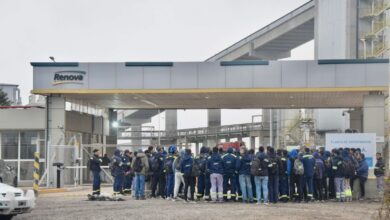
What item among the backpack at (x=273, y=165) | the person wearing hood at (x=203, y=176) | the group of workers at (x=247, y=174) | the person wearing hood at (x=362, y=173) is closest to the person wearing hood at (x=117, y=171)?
the group of workers at (x=247, y=174)

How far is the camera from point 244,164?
20.7 m

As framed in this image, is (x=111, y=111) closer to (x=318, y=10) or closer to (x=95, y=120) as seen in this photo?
(x=95, y=120)

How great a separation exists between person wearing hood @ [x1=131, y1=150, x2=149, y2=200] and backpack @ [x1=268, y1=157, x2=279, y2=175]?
14.5ft

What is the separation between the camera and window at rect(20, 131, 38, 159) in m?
32.8

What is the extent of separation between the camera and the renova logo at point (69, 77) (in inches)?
1199

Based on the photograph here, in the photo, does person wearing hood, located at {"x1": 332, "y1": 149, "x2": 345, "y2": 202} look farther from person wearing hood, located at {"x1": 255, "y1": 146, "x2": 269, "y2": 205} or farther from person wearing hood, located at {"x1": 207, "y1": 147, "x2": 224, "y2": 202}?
person wearing hood, located at {"x1": 207, "y1": 147, "x2": 224, "y2": 202}

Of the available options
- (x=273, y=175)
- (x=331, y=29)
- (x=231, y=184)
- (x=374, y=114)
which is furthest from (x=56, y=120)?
(x=331, y=29)

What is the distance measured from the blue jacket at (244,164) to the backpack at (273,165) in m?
0.58

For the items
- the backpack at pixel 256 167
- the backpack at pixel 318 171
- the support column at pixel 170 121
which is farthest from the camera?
the support column at pixel 170 121

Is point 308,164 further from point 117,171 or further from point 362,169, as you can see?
point 117,171

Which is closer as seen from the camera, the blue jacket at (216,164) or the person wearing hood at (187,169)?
the blue jacket at (216,164)

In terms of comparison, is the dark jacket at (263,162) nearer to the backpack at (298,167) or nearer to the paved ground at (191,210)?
the paved ground at (191,210)

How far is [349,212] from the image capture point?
1770 centimetres

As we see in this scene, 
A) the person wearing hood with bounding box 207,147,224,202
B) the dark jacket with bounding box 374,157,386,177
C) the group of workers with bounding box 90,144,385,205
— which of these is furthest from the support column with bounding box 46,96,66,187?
the dark jacket with bounding box 374,157,386,177
